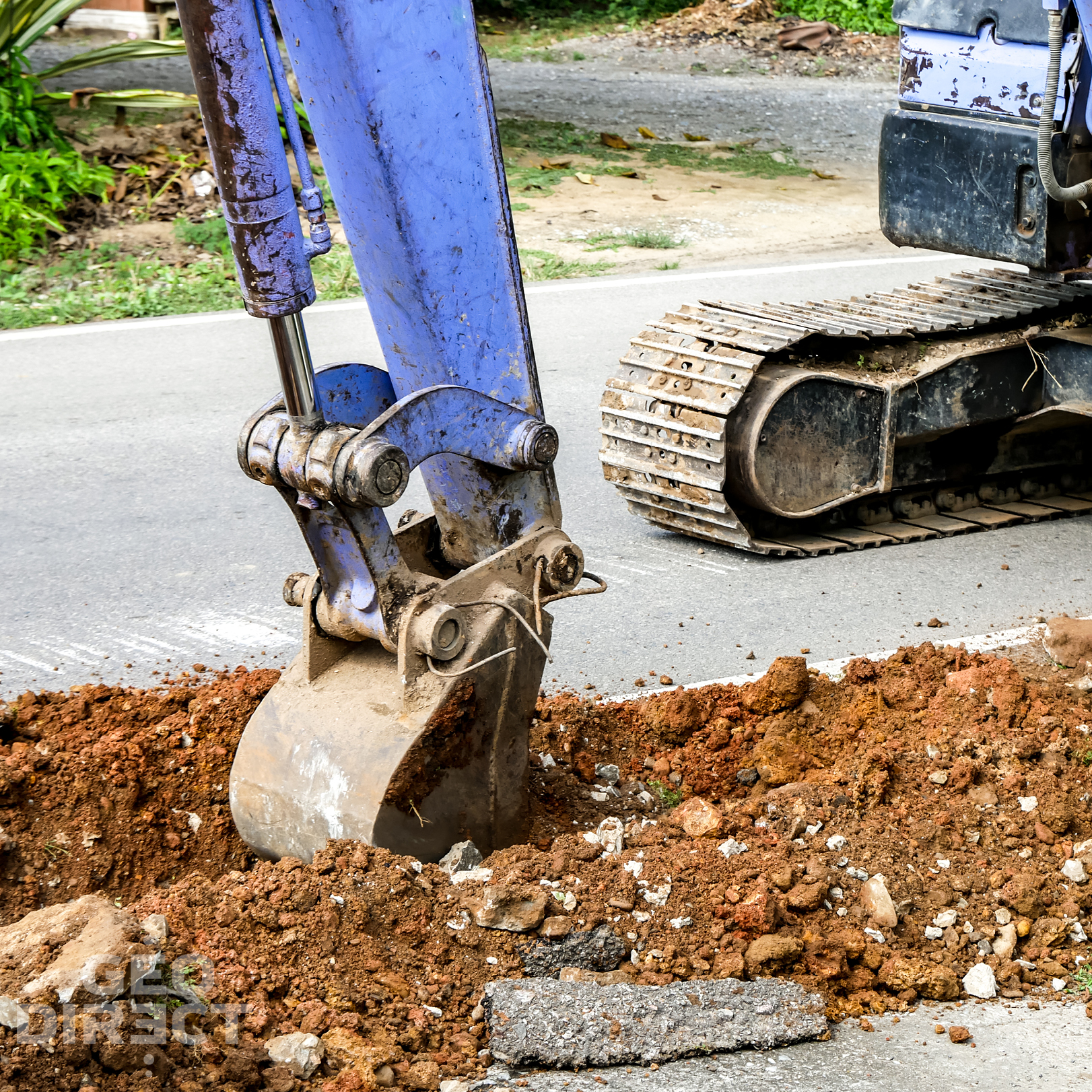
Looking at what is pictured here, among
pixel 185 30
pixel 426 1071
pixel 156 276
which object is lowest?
pixel 426 1071

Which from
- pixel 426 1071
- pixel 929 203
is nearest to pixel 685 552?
pixel 929 203

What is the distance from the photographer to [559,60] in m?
19.5

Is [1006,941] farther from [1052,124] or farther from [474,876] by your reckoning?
[1052,124]

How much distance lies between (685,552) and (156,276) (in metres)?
5.88

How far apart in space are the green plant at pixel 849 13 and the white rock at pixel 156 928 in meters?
19.5

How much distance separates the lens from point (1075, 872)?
3562 millimetres

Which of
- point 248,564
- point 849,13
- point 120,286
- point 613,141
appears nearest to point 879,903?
point 248,564

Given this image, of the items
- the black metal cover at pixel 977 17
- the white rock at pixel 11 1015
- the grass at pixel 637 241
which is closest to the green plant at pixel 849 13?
the grass at pixel 637 241

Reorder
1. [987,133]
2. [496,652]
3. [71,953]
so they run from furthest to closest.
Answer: [987,133]
[496,652]
[71,953]

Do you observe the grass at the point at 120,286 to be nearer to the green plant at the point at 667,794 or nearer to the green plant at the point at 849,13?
the green plant at the point at 667,794

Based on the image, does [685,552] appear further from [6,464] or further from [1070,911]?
[6,464]

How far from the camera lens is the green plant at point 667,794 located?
411 cm

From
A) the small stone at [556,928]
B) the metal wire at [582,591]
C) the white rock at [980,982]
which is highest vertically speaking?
the metal wire at [582,591]

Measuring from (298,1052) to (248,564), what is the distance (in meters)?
3.44
